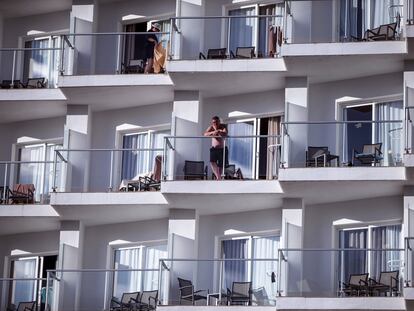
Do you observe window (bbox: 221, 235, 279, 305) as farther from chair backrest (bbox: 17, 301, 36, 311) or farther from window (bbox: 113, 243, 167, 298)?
chair backrest (bbox: 17, 301, 36, 311)

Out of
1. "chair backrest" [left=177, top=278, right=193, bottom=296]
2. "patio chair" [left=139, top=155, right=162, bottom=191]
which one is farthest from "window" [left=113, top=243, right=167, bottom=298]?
"patio chair" [left=139, top=155, right=162, bottom=191]

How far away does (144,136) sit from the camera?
51.3 m

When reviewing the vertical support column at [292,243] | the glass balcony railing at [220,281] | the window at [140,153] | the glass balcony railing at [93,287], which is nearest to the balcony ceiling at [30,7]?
the window at [140,153]

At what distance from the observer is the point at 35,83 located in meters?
51.9

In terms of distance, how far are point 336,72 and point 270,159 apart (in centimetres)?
270

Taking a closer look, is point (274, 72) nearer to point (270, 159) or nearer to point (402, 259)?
point (270, 159)

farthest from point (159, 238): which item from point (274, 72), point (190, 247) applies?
point (274, 72)

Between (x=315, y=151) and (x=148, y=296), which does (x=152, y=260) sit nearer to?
(x=148, y=296)

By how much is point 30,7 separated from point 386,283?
1335cm

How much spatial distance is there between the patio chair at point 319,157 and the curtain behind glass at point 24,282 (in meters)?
8.23

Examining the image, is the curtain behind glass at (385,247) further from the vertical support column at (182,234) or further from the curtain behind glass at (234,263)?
the vertical support column at (182,234)

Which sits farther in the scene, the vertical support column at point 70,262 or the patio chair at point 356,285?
the vertical support column at point 70,262

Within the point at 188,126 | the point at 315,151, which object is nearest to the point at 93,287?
the point at 188,126

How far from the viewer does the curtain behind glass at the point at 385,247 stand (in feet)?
153
